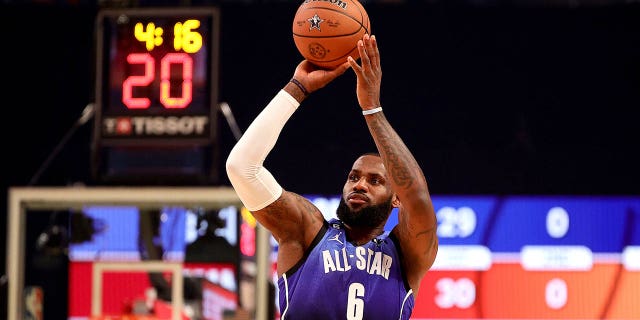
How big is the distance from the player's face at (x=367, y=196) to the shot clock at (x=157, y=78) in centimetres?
342

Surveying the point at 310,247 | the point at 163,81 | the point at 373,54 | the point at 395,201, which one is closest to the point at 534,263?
the point at 163,81

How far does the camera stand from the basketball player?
128 inches

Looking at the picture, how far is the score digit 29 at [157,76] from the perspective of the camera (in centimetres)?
674

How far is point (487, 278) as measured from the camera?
378 inches

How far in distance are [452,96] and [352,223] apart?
22.1 ft

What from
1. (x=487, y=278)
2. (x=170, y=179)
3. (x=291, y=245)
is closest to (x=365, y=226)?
(x=291, y=245)

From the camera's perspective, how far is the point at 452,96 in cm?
1003

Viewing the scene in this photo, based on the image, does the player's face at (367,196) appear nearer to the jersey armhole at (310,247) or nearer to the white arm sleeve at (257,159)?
the jersey armhole at (310,247)

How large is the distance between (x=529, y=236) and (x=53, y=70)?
4.71m

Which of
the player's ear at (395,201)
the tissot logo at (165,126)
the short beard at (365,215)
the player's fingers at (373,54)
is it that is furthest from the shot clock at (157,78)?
the player's fingers at (373,54)

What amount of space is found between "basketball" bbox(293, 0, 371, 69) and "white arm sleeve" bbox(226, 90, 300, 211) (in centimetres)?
31

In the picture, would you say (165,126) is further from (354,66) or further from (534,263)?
(534,263)

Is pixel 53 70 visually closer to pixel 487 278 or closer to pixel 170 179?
pixel 170 179

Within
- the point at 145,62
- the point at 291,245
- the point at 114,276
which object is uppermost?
the point at 145,62
